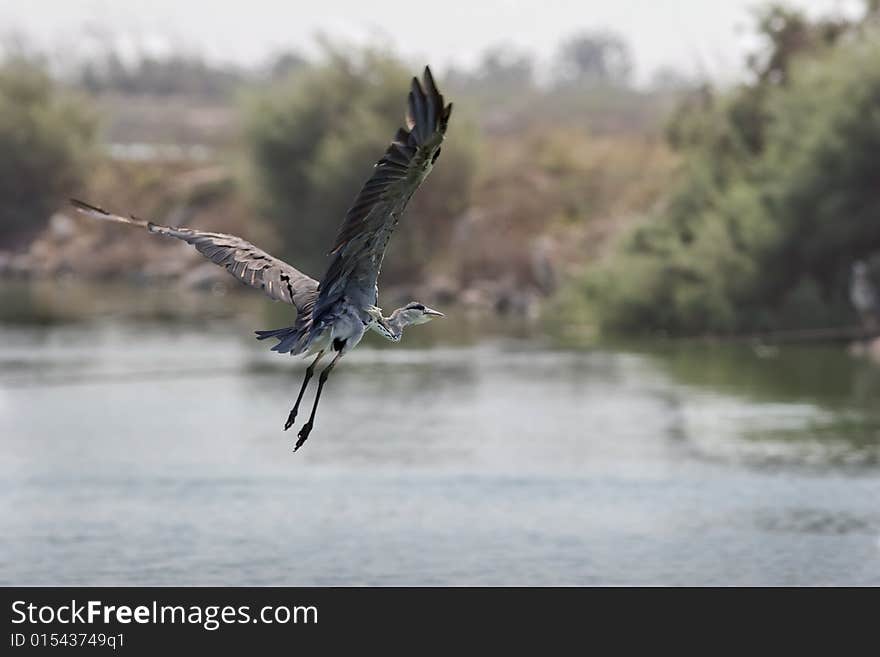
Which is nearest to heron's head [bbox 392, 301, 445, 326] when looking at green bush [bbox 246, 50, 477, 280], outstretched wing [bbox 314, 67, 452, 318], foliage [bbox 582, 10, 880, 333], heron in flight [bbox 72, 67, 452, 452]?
heron in flight [bbox 72, 67, 452, 452]

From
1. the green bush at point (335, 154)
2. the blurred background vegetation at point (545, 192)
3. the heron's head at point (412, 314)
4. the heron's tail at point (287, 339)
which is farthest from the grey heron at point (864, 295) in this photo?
the heron's tail at point (287, 339)

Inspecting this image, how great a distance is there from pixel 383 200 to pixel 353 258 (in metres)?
0.73

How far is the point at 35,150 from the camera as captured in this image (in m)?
75.9

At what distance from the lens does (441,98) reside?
31.6 ft

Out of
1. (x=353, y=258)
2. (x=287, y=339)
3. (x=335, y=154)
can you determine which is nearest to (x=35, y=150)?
(x=335, y=154)

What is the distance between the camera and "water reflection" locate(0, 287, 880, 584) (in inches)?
789

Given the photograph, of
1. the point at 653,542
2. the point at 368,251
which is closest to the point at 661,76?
the point at 653,542

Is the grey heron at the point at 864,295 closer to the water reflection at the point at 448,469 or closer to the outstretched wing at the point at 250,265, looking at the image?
the water reflection at the point at 448,469

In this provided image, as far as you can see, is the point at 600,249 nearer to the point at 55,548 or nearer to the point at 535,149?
the point at 535,149

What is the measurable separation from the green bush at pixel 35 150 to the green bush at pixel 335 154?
15487mm

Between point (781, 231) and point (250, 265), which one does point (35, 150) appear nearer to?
point (781, 231)

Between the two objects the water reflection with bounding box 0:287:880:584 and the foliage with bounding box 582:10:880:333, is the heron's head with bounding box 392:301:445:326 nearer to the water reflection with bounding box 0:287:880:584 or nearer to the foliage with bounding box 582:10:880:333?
the water reflection with bounding box 0:287:880:584

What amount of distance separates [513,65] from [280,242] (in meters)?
98.2

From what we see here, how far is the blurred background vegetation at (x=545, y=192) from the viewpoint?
40.9 meters
